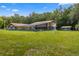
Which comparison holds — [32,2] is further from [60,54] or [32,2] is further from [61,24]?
[60,54]

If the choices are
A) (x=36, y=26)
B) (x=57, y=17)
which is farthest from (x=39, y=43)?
(x=57, y=17)

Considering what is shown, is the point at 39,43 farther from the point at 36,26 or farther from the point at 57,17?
the point at 57,17

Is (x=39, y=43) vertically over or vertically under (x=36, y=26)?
under

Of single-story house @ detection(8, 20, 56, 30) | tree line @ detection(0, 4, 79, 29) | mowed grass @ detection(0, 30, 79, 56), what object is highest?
tree line @ detection(0, 4, 79, 29)

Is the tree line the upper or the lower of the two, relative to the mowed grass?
upper

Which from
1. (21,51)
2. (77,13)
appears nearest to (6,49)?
(21,51)
